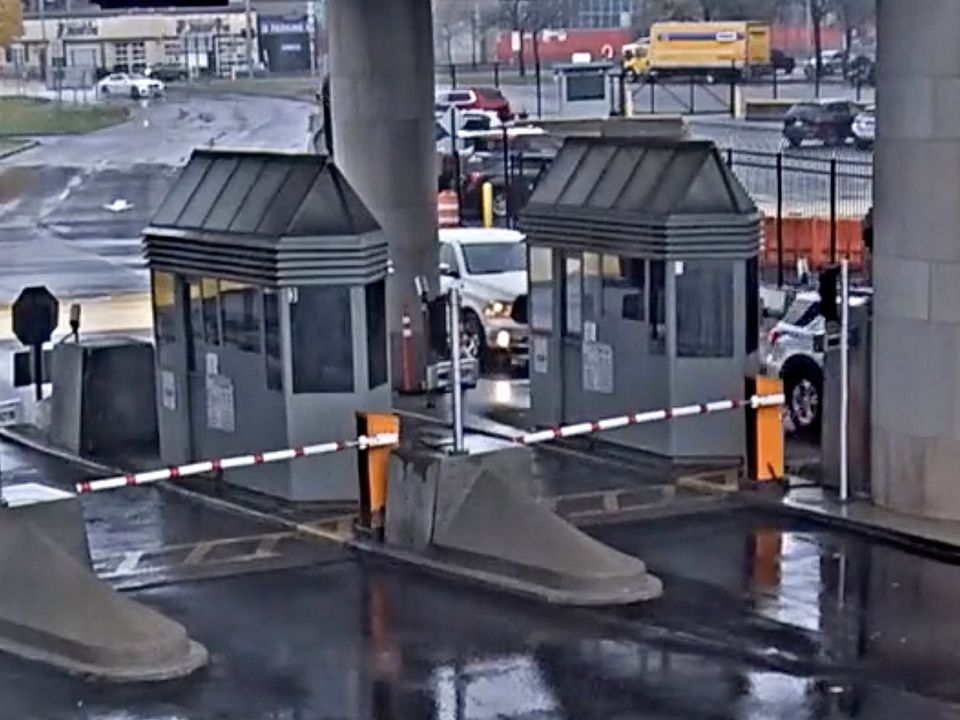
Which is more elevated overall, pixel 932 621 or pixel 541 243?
pixel 541 243

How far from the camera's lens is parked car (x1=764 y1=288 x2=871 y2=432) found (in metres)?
21.6

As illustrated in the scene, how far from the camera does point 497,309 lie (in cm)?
2683

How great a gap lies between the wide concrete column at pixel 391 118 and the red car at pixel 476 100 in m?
32.6

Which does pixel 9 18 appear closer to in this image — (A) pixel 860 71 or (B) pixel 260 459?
(A) pixel 860 71

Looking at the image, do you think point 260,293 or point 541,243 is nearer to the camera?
point 260,293

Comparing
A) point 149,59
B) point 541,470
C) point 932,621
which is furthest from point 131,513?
point 149,59

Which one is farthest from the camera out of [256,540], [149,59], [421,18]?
[149,59]

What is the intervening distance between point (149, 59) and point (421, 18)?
6514 cm

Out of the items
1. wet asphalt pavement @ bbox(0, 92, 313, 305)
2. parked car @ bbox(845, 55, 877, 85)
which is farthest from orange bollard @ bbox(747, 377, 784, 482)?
parked car @ bbox(845, 55, 877, 85)

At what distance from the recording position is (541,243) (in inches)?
845

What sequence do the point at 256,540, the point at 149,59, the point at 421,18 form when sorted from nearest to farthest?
the point at 256,540
the point at 421,18
the point at 149,59

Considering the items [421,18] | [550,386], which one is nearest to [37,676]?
[550,386]

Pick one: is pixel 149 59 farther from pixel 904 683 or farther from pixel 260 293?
pixel 904 683

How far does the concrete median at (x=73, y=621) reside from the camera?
13680 mm
